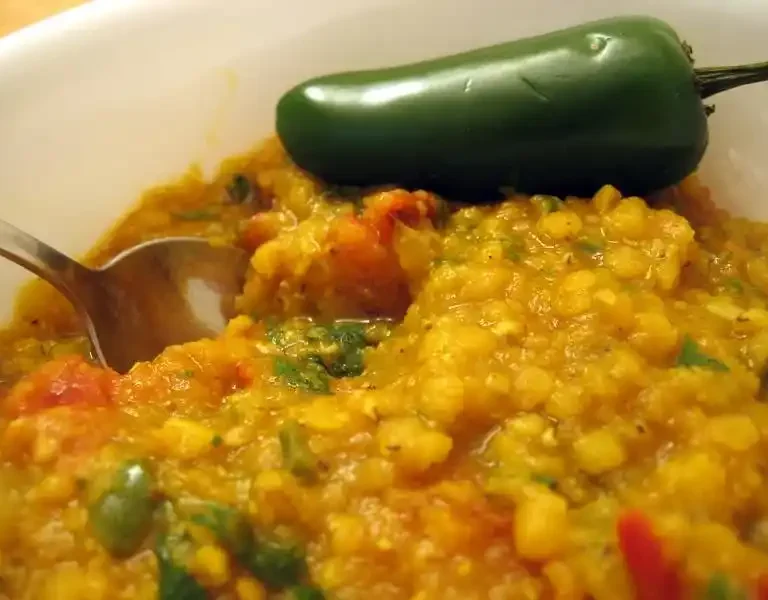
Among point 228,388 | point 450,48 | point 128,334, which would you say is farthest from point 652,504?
point 450,48

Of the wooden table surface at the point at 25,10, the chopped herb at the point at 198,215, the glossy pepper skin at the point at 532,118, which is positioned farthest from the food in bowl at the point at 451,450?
the wooden table surface at the point at 25,10

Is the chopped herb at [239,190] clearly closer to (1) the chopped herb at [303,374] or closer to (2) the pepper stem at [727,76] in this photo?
(1) the chopped herb at [303,374]

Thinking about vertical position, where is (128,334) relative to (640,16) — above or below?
below

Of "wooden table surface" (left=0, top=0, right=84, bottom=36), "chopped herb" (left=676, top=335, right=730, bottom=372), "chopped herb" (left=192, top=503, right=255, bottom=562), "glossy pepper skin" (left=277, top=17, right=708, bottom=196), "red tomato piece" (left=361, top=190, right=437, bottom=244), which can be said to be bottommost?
"chopped herb" (left=192, top=503, right=255, bottom=562)

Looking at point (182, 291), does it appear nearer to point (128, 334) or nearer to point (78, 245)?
point (128, 334)

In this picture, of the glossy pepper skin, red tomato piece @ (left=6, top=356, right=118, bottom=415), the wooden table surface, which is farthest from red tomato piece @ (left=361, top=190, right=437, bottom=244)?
the wooden table surface

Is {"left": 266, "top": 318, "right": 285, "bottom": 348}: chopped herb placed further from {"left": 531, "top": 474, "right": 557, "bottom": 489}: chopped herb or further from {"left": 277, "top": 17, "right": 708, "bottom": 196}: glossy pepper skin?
{"left": 531, "top": 474, "right": 557, "bottom": 489}: chopped herb
